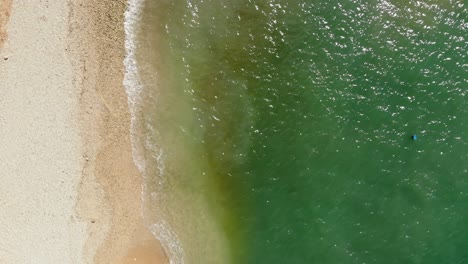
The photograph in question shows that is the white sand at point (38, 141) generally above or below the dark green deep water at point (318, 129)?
below

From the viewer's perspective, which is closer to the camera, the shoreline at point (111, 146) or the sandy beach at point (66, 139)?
the sandy beach at point (66, 139)

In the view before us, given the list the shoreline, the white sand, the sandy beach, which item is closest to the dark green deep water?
the shoreline

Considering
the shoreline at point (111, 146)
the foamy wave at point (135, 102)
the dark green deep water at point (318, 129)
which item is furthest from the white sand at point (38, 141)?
the dark green deep water at point (318, 129)

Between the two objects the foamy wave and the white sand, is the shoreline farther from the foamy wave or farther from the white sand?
the white sand

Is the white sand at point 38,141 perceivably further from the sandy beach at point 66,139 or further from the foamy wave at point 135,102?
the foamy wave at point 135,102

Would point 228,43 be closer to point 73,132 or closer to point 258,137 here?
point 258,137

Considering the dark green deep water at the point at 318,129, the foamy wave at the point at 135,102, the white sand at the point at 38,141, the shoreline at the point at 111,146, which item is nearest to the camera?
the white sand at the point at 38,141

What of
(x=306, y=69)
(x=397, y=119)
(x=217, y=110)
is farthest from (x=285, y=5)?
(x=397, y=119)
